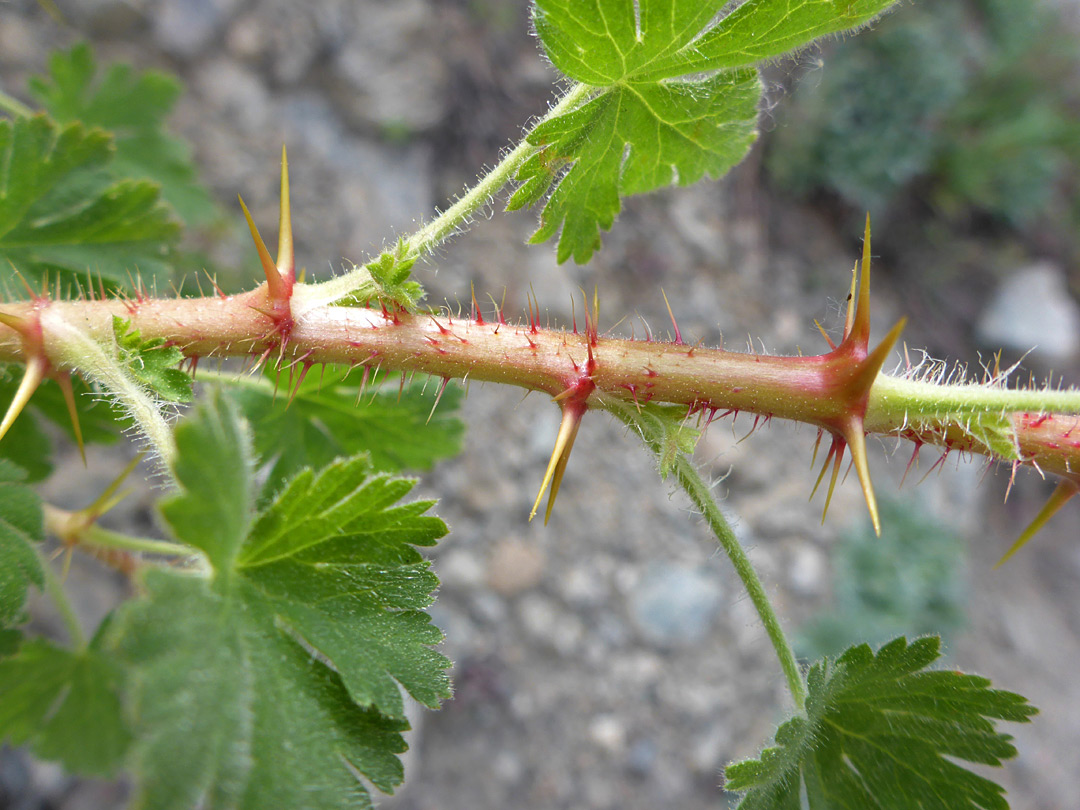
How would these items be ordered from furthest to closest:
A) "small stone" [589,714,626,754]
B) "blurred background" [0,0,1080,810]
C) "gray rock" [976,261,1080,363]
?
"gray rock" [976,261,1080,363] → "small stone" [589,714,626,754] → "blurred background" [0,0,1080,810]

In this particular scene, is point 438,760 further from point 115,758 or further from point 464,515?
point 115,758

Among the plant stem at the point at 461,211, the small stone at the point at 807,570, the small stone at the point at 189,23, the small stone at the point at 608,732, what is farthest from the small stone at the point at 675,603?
the small stone at the point at 189,23

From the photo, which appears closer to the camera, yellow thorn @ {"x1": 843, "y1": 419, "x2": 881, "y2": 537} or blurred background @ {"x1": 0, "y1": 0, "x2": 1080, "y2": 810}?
yellow thorn @ {"x1": 843, "y1": 419, "x2": 881, "y2": 537}

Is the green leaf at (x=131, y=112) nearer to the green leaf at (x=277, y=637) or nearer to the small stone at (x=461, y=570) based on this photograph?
the green leaf at (x=277, y=637)

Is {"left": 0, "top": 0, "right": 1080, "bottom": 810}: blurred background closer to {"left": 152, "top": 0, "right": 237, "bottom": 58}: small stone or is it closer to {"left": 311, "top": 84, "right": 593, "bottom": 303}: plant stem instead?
{"left": 152, "top": 0, "right": 237, "bottom": 58}: small stone

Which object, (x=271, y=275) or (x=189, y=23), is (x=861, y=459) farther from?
(x=189, y=23)


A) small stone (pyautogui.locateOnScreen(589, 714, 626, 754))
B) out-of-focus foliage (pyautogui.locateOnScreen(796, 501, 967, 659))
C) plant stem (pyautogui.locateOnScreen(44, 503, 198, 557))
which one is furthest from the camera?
out-of-focus foliage (pyautogui.locateOnScreen(796, 501, 967, 659))

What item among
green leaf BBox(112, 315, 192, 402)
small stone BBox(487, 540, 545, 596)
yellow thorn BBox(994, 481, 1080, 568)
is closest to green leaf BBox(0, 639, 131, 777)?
green leaf BBox(112, 315, 192, 402)

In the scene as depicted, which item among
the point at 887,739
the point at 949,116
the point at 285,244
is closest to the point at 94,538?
the point at 285,244
